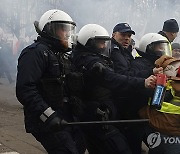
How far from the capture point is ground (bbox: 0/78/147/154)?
484 cm

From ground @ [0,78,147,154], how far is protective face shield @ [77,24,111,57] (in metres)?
1.72

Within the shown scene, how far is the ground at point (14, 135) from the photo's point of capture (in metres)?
4.84

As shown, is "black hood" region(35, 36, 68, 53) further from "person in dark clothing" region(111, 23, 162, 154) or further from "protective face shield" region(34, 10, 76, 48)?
"person in dark clothing" region(111, 23, 162, 154)

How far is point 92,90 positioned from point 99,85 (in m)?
0.08

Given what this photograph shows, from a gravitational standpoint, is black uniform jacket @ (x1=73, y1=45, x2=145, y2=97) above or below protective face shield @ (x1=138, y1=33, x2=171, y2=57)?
below

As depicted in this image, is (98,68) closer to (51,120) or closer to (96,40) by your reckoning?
(96,40)

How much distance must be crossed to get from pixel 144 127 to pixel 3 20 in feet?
38.8

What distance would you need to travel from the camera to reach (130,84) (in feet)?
11.2

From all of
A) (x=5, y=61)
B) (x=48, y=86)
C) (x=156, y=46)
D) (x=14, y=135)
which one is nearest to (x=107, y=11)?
(x=5, y=61)

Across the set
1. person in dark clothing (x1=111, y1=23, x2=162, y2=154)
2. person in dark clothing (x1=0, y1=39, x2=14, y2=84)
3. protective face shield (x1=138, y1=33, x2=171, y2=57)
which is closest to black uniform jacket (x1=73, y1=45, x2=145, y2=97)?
person in dark clothing (x1=111, y1=23, x2=162, y2=154)

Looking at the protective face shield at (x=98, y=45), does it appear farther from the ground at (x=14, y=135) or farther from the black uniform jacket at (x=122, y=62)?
the ground at (x=14, y=135)

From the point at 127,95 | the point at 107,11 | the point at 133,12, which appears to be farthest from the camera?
the point at 107,11

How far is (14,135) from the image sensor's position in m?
5.48

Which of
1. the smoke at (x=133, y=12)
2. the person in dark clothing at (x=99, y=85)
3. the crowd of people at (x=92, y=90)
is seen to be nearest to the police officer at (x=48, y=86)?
A: the crowd of people at (x=92, y=90)
